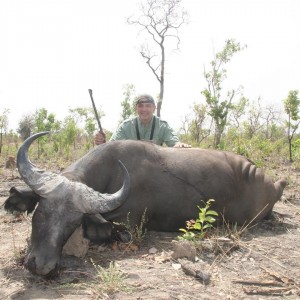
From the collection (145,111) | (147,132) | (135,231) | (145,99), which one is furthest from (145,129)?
(135,231)

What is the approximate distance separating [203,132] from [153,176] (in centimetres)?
1569

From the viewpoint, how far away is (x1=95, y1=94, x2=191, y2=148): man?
22.8 ft

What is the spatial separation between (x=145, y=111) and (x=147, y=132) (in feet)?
1.41

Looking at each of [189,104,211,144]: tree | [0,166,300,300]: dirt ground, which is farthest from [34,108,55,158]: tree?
[0,166,300,300]: dirt ground

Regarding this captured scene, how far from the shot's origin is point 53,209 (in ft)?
11.8

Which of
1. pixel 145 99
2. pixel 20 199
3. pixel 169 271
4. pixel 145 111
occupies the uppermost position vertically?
pixel 145 99

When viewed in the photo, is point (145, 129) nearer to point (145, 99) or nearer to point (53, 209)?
point (145, 99)

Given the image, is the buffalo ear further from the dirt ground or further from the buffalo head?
the dirt ground

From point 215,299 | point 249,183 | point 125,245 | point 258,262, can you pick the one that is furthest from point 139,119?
point 215,299

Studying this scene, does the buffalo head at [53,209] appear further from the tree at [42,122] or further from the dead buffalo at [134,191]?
the tree at [42,122]

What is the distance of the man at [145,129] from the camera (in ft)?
22.8

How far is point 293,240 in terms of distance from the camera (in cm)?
473

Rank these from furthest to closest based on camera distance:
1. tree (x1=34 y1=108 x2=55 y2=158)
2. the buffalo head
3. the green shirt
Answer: tree (x1=34 y1=108 x2=55 y2=158), the green shirt, the buffalo head

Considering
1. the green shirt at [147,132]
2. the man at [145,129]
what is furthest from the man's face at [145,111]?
the green shirt at [147,132]
